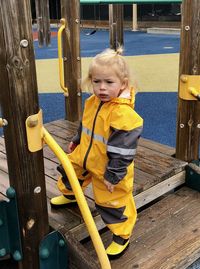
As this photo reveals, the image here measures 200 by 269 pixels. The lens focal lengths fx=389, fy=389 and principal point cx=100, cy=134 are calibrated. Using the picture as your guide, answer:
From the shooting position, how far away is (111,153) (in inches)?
70.4

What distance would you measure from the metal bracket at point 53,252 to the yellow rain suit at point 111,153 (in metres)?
0.27

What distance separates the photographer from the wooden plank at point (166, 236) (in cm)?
207

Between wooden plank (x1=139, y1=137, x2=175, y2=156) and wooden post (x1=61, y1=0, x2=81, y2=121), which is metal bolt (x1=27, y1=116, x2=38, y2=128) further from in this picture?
wooden post (x1=61, y1=0, x2=81, y2=121)

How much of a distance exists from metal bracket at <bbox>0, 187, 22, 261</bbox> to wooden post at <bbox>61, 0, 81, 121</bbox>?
2052mm

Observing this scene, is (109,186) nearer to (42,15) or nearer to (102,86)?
(102,86)

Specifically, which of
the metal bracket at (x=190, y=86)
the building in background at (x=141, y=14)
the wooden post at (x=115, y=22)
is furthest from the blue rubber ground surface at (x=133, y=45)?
the metal bracket at (x=190, y=86)

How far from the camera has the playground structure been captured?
1486mm

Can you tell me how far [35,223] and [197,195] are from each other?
4.52 ft

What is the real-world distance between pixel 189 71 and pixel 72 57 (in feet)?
4.25

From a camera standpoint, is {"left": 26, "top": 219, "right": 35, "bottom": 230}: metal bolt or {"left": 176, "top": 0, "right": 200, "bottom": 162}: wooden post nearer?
{"left": 26, "top": 219, "right": 35, "bottom": 230}: metal bolt

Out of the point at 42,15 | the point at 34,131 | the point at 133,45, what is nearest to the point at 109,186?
the point at 34,131

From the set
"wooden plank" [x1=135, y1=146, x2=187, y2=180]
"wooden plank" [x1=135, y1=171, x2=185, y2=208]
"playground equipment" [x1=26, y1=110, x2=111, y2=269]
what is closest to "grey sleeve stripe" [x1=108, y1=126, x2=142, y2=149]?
"playground equipment" [x1=26, y1=110, x2=111, y2=269]

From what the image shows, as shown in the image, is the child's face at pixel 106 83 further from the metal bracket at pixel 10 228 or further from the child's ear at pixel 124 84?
the metal bracket at pixel 10 228

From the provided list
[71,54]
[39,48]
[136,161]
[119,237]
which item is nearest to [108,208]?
[119,237]
